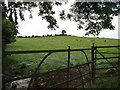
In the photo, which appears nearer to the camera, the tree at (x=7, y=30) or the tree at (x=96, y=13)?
the tree at (x=7, y=30)

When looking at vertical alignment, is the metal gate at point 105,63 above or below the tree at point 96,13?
below

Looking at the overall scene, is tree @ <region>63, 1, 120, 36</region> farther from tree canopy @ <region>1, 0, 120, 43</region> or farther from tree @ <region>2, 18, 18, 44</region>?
tree @ <region>2, 18, 18, 44</region>

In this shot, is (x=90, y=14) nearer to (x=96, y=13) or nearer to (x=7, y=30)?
(x=96, y=13)

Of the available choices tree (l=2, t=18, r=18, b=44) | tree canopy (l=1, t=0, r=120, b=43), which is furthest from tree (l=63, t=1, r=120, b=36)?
tree (l=2, t=18, r=18, b=44)

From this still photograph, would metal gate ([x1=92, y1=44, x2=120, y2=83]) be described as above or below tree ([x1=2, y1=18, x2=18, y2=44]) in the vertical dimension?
below

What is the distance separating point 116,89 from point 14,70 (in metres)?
5.06

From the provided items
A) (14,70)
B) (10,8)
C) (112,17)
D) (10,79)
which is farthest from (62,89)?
(10,8)

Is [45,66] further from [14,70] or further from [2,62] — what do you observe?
[2,62]

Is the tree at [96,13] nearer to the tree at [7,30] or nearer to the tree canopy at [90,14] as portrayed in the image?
the tree canopy at [90,14]

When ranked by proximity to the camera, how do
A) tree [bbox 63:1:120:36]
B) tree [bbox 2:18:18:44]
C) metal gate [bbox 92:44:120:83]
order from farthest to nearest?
tree [bbox 63:1:120:36]
metal gate [bbox 92:44:120:83]
tree [bbox 2:18:18:44]

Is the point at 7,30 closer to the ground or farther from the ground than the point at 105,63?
farther from the ground

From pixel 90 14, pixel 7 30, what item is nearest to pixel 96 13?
pixel 90 14

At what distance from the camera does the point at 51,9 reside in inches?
390

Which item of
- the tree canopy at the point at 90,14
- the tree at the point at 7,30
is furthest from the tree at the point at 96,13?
the tree at the point at 7,30
